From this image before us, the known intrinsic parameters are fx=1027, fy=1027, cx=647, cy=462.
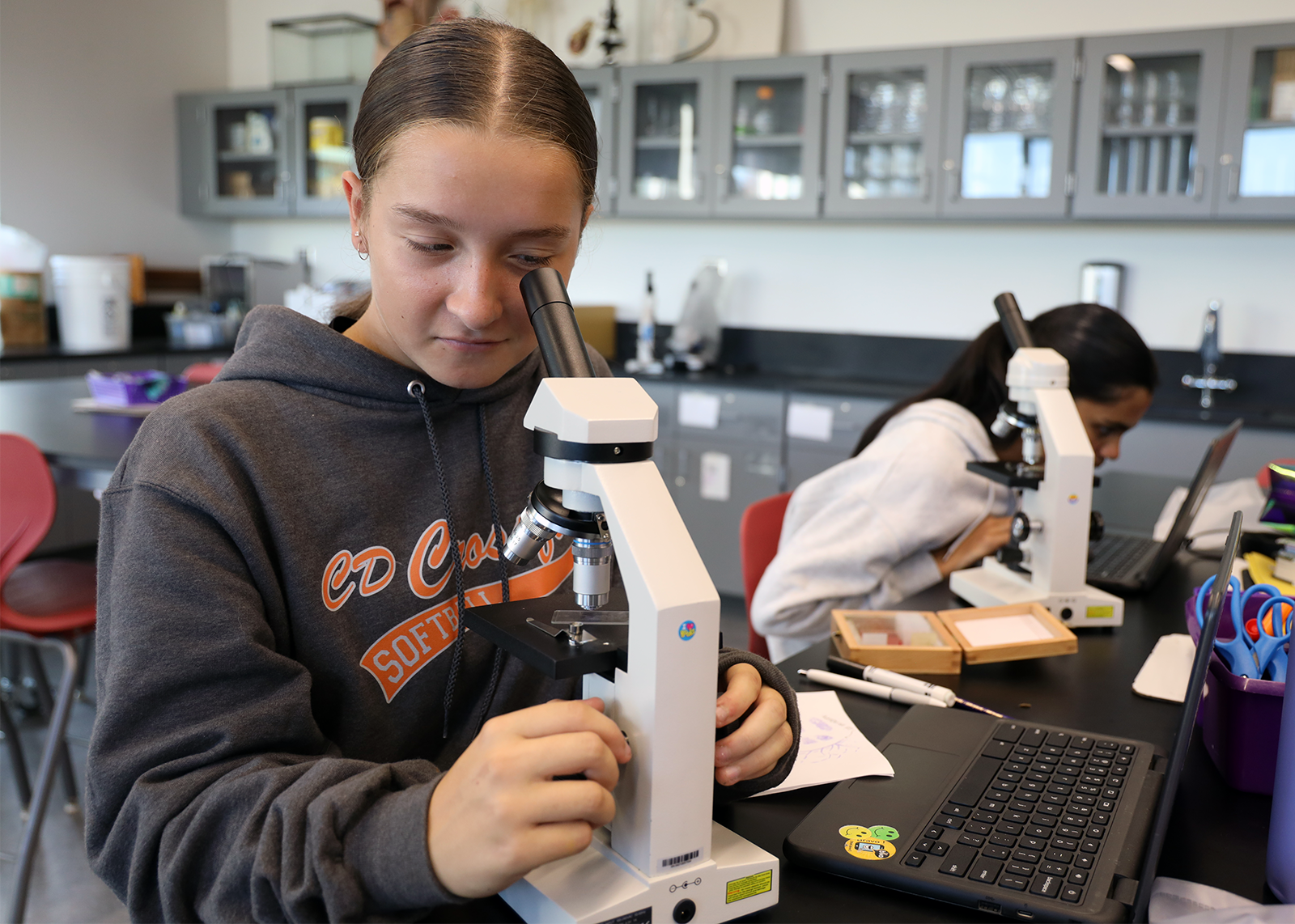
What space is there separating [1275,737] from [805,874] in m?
0.44

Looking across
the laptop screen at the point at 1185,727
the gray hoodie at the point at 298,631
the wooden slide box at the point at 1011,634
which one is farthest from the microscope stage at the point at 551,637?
the wooden slide box at the point at 1011,634

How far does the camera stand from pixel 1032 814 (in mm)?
771

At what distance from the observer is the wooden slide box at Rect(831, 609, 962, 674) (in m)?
1.12

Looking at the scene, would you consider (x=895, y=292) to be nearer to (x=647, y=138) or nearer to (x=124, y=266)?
(x=647, y=138)

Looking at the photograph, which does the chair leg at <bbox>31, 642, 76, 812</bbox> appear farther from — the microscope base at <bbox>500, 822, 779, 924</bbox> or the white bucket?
the white bucket

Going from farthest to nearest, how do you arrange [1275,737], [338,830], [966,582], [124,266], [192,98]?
[192,98] < [124,266] < [966,582] < [1275,737] < [338,830]

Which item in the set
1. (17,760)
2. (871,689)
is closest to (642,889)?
(871,689)

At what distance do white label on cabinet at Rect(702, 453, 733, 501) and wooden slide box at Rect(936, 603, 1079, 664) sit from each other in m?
2.57

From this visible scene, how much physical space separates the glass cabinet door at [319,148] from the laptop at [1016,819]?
4500mm

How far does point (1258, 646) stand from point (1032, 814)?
28 cm

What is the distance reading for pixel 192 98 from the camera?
204 inches

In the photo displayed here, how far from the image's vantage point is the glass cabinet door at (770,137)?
3863 mm

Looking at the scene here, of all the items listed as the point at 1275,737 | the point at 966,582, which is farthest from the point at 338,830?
the point at 966,582

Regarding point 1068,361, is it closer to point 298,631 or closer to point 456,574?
point 456,574
